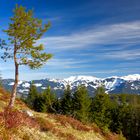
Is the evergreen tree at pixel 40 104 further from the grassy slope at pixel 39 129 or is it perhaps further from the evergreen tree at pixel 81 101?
the grassy slope at pixel 39 129

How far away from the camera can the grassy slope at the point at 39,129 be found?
15.0m

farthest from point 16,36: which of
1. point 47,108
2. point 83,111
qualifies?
point 47,108

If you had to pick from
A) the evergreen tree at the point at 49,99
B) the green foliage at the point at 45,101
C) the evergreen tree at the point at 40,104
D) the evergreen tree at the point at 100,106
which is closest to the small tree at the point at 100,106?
the evergreen tree at the point at 100,106

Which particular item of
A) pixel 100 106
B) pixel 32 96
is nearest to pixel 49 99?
pixel 32 96

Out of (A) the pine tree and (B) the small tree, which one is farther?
(A) the pine tree

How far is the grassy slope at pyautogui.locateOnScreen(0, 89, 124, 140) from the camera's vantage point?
1495cm

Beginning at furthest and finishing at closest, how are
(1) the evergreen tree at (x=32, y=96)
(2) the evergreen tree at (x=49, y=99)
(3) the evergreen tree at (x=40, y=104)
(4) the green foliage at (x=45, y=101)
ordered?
(1) the evergreen tree at (x=32, y=96) < (2) the evergreen tree at (x=49, y=99) < (4) the green foliage at (x=45, y=101) < (3) the evergreen tree at (x=40, y=104)

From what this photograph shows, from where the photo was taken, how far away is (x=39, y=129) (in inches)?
838

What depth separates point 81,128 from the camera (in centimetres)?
3044

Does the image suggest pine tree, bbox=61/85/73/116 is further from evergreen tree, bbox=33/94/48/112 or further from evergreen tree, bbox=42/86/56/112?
evergreen tree, bbox=33/94/48/112

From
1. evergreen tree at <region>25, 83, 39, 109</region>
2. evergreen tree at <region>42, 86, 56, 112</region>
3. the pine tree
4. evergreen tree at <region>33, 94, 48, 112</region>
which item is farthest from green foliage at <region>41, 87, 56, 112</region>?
evergreen tree at <region>25, 83, 39, 109</region>

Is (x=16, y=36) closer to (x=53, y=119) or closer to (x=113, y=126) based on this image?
(x=53, y=119)

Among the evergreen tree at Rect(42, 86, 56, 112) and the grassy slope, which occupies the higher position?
the grassy slope

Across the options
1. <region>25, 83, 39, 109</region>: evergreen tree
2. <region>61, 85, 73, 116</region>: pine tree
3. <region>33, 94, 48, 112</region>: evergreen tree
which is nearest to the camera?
<region>61, 85, 73, 116</region>: pine tree
